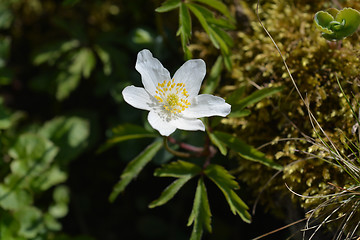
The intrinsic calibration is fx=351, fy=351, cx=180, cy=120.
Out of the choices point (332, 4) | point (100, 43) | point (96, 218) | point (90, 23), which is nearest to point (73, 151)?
point (96, 218)

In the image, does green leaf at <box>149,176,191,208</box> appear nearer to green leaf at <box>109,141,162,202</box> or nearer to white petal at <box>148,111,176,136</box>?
green leaf at <box>109,141,162,202</box>

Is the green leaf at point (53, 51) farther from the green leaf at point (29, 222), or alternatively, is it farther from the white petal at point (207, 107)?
the white petal at point (207, 107)

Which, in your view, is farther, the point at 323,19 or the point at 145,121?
the point at 145,121

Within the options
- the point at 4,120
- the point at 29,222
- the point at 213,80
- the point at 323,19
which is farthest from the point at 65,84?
the point at 323,19

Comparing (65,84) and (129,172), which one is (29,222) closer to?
(129,172)

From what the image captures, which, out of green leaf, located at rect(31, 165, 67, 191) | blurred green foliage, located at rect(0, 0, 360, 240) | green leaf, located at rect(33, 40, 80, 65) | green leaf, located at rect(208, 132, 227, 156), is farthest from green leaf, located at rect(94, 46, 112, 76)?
green leaf, located at rect(208, 132, 227, 156)
